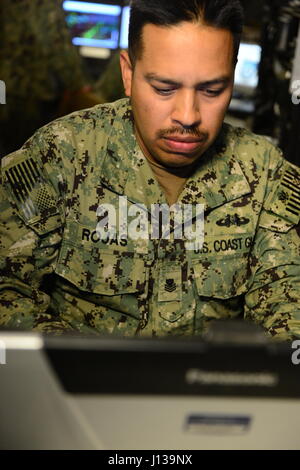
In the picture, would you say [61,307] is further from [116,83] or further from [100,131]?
[116,83]

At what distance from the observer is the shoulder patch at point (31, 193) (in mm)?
1486

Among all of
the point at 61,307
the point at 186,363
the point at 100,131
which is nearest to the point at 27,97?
the point at 100,131

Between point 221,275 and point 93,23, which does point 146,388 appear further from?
point 93,23

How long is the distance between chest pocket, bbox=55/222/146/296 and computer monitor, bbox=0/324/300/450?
90 centimetres

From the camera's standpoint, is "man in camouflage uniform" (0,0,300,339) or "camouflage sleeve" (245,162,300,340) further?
"camouflage sleeve" (245,162,300,340)

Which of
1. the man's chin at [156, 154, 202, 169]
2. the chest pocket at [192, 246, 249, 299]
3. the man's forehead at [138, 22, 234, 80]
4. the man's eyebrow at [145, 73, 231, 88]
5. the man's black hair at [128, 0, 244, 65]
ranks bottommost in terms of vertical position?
the chest pocket at [192, 246, 249, 299]

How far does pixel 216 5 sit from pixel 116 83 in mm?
950

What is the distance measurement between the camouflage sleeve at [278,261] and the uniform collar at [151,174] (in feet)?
0.31

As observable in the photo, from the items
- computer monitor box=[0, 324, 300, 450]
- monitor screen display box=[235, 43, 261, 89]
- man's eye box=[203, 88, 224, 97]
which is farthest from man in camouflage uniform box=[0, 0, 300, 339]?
monitor screen display box=[235, 43, 261, 89]

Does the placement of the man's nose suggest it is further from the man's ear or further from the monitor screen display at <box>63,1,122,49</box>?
the monitor screen display at <box>63,1,122,49</box>

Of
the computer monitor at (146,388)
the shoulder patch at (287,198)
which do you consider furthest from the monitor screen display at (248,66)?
the computer monitor at (146,388)

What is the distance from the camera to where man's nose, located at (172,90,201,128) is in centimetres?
134

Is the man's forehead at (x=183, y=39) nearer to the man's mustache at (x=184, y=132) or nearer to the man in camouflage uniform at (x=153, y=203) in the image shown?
the man in camouflage uniform at (x=153, y=203)

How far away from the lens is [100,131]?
1635 millimetres
